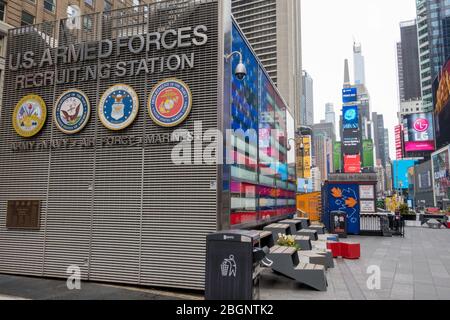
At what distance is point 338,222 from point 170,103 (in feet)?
45.1

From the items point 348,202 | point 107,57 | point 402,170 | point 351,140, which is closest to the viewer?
point 107,57

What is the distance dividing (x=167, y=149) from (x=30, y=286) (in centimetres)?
479

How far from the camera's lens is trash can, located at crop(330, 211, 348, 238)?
2039cm

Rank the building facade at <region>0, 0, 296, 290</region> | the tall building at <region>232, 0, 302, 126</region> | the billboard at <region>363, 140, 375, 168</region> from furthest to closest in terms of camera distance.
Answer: the tall building at <region>232, 0, 302, 126</region>
the billboard at <region>363, 140, 375, 168</region>
the building facade at <region>0, 0, 296, 290</region>

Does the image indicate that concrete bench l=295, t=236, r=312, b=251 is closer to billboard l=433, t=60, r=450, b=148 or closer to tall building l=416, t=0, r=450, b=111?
billboard l=433, t=60, r=450, b=148

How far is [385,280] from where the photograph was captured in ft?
32.7

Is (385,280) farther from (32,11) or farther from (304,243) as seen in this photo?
(32,11)

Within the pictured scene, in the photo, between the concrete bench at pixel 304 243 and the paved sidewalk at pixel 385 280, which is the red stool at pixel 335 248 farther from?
the concrete bench at pixel 304 243

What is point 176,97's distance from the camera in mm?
10109

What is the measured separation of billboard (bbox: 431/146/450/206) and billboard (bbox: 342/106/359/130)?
2450cm

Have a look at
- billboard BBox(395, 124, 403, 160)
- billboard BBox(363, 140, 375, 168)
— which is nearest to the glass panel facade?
billboard BBox(363, 140, 375, 168)

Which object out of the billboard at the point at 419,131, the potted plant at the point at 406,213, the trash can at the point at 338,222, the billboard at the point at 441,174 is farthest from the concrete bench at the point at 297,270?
the billboard at the point at 419,131

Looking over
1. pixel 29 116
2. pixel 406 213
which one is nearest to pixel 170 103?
pixel 29 116

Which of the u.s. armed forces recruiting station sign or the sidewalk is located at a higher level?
the u.s. armed forces recruiting station sign
